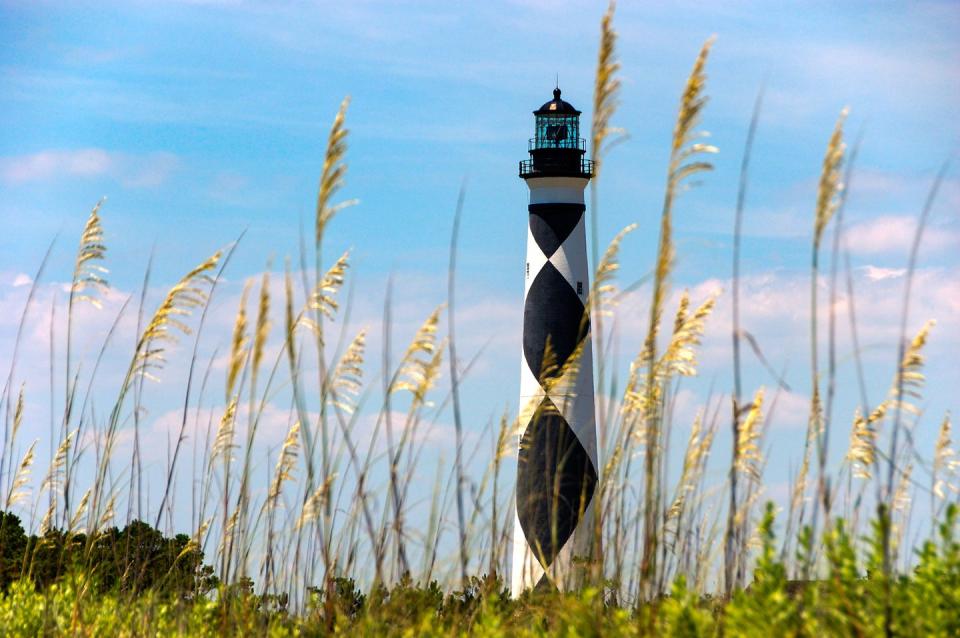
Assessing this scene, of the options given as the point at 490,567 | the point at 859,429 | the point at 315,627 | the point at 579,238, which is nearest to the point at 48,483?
the point at 315,627

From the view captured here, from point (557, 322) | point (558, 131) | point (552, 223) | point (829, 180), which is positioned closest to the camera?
point (829, 180)

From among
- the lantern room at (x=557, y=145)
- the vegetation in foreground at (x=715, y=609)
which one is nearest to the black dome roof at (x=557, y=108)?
the lantern room at (x=557, y=145)

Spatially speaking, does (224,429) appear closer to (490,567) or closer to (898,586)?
(490,567)

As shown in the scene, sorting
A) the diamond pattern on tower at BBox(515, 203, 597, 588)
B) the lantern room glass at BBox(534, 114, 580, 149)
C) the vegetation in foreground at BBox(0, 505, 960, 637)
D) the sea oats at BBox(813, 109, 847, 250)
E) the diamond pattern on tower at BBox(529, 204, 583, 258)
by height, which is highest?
the lantern room glass at BBox(534, 114, 580, 149)

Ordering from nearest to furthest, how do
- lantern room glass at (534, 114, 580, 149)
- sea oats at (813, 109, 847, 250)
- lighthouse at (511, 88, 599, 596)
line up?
sea oats at (813, 109, 847, 250)
lighthouse at (511, 88, 599, 596)
lantern room glass at (534, 114, 580, 149)

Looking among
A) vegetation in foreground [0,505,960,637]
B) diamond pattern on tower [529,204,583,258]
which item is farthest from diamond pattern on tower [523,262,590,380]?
vegetation in foreground [0,505,960,637]

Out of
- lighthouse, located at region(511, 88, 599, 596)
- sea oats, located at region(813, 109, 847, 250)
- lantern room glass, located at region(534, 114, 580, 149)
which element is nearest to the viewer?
sea oats, located at region(813, 109, 847, 250)

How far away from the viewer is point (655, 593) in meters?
4.13

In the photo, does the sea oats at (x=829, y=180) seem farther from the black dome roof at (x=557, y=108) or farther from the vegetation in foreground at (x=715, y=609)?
the black dome roof at (x=557, y=108)

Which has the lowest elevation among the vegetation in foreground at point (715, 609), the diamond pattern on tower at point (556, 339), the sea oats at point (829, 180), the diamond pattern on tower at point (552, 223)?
the vegetation in foreground at point (715, 609)

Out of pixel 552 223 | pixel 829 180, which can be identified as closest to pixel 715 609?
pixel 829 180

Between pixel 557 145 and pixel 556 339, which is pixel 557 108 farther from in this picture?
pixel 556 339

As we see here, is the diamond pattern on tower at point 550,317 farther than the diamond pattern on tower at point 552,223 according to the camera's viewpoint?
No

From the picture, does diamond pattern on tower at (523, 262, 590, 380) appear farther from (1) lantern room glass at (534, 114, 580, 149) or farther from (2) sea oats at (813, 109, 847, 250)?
(2) sea oats at (813, 109, 847, 250)
